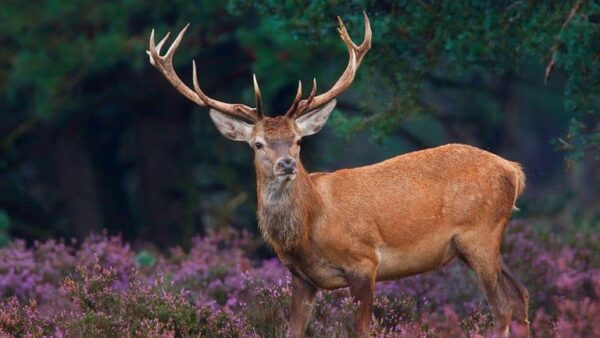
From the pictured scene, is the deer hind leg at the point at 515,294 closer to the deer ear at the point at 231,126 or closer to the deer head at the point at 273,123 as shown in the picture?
the deer head at the point at 273,123

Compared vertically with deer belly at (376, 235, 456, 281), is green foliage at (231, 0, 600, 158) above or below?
above

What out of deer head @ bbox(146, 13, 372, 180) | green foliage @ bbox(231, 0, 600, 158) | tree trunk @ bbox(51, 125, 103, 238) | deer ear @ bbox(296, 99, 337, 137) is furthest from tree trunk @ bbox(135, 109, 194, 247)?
deer ear @ bbox(296, 99, 337, 137)

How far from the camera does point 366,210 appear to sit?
859cm

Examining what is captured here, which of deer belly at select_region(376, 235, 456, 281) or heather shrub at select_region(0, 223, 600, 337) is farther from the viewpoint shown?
deer belly at select_region(376, 235, 456, 281)

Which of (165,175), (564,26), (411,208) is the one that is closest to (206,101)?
(411,208)

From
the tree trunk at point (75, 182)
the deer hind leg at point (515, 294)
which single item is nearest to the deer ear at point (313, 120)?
the deer hind leg at point (515, 294)

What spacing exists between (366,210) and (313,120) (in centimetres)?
76

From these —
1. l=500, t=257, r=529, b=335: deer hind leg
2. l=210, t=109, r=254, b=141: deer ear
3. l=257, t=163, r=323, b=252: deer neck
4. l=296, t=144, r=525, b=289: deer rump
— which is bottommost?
l=500, t=257, r=529, b=335: deer hind leg

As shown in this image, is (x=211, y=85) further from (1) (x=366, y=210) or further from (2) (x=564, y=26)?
(1) (x=366, y=210)

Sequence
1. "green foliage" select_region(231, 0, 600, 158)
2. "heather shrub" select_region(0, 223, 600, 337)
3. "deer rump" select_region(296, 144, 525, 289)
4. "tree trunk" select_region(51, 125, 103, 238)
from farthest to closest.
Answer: "tree trunk" select_region(51, 125, 103, 238) < "green foliage" select_region(231, 0, 600, 158) < "deer rump" select_region(296, 144, 525, 289) < "heather shrub" select_region(0, 223, 600, 337)

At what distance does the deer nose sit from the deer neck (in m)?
0.23

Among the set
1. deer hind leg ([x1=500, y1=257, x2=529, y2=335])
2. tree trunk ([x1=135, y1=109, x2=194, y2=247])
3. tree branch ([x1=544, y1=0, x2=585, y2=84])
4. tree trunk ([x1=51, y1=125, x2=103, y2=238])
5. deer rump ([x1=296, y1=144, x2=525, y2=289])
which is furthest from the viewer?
tree trunk ([x1=51, y1=125, x2=103, y2=238])

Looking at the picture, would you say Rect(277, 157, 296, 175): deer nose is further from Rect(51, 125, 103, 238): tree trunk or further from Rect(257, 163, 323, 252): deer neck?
Rect(51, 125, 103, 238): tree trunk

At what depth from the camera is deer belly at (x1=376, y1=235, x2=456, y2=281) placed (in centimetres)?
862
